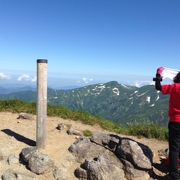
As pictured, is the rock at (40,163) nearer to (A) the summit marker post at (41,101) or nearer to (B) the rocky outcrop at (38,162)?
(B) the rocky outcrop at (38,162)

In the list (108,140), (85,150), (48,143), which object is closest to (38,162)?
(85,150)

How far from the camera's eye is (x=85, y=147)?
10.5 meters

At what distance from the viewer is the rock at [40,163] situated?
362 inches

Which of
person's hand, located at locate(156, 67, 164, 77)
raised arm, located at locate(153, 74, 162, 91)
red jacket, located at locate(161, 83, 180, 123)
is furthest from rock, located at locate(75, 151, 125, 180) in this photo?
person's hand, located at locate(156, 67, 164, 77)

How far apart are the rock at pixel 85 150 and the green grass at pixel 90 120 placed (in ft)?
16.6

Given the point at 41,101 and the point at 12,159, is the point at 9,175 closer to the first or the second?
the point at 12,159

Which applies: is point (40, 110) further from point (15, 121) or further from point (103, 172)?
point (15, 121)

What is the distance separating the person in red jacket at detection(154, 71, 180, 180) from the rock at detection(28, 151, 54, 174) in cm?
347

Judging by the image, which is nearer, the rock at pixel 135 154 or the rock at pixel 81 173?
the rock at pixel 81 173

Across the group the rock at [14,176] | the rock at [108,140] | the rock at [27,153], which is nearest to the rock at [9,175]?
the rock at [14,176]

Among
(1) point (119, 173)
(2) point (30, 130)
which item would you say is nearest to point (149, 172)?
(1) point (119, 173)

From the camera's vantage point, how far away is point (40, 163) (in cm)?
926

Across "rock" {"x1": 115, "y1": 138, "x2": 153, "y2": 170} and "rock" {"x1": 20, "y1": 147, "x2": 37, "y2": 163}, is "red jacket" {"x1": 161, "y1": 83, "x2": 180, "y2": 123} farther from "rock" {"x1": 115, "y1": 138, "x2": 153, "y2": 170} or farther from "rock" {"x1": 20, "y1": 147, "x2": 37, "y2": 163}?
"rock" {"x1": 20, "y1": 147, "x2": 37, "y2": 163}

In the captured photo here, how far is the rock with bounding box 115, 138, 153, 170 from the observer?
9.62m
